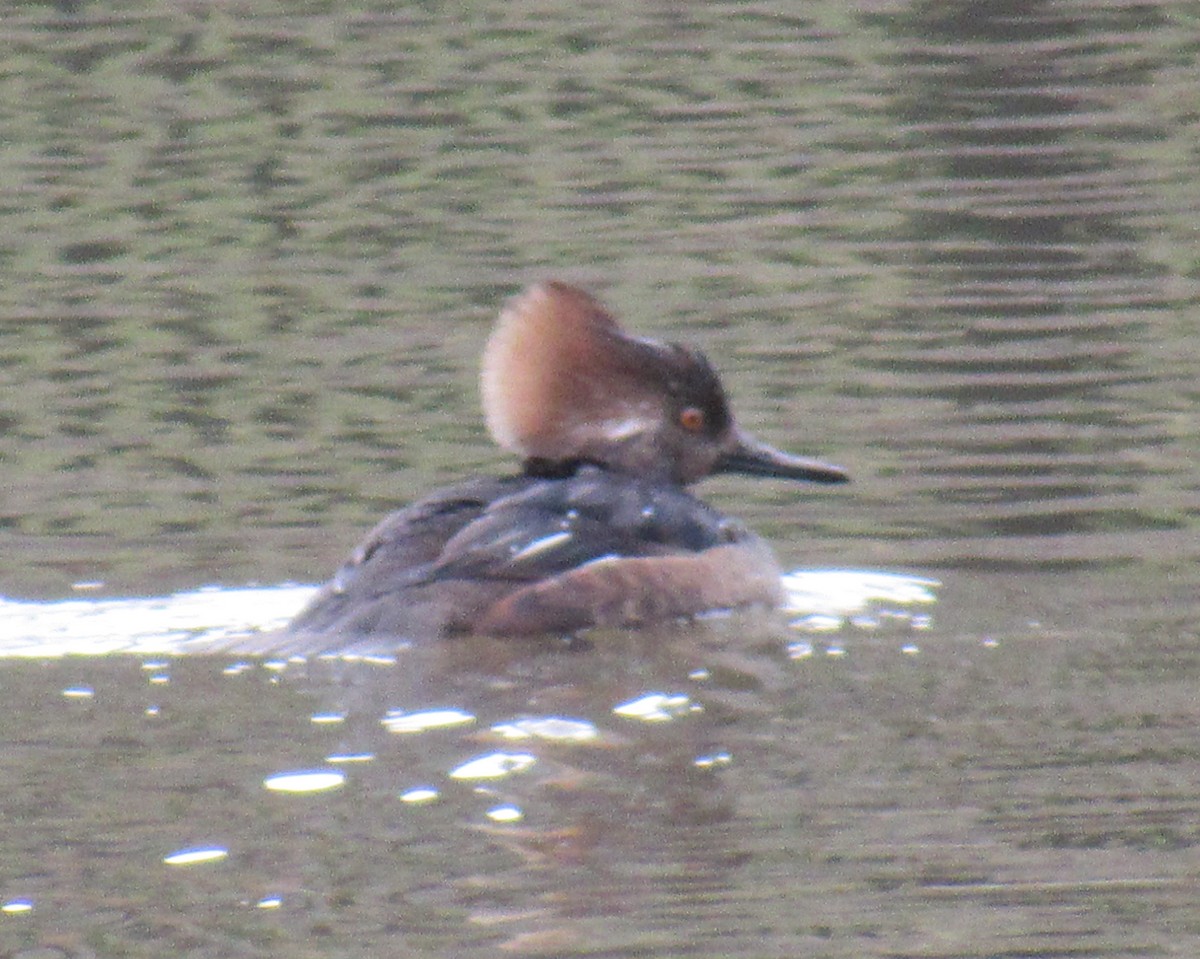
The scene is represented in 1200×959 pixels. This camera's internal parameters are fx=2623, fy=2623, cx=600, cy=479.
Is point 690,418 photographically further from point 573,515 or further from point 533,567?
point 533,567

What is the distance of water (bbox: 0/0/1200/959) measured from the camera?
5332 millimetres

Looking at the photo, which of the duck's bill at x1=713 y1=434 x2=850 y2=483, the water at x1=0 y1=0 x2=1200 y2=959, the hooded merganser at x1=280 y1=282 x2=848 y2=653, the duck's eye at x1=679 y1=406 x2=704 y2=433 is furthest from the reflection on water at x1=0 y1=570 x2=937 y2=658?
the duck's eye at x1=679 y1=406 x2=704 y2=433

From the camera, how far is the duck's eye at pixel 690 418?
28.1 feet

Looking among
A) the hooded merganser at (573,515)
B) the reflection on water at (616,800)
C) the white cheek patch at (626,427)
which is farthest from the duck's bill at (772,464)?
the reflection on water at (616,800)

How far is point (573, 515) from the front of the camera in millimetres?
7723

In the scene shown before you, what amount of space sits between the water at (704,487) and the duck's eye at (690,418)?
0.57 meters

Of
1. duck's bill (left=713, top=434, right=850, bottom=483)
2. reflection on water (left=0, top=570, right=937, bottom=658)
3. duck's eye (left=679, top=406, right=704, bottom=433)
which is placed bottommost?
reflection on water (left=0, top=570, right=937, bottom=658)

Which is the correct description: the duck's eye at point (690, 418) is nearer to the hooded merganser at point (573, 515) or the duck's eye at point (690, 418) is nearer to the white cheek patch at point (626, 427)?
the hooded merganser at point (573, 515)

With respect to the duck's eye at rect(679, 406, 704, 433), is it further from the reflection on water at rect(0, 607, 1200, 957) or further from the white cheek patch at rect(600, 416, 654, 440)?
the reflection on water at rect(0, 607, 1200, 957)

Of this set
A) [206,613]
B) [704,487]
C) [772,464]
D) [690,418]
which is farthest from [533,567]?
[704,487]

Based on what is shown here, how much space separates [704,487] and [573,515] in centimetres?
227

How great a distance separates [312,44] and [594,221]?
236 inches

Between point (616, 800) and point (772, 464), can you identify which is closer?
point (616, 800)

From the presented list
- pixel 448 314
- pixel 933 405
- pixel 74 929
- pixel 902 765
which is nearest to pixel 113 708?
pixel 74 929
